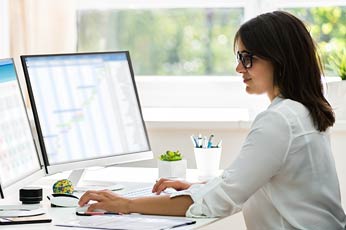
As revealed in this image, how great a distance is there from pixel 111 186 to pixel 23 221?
541 millimetres

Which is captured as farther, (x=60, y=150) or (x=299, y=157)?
(x=60, y=150)

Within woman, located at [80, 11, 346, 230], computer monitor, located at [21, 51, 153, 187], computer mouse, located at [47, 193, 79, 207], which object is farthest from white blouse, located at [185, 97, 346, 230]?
computer monitor, located at [21, 51, 153, 187]

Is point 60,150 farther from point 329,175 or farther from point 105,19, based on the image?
point 105,19

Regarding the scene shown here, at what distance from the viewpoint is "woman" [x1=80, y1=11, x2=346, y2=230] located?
2.10 meters

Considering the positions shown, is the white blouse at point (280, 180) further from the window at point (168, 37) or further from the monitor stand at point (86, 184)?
the window at point (168, 37)

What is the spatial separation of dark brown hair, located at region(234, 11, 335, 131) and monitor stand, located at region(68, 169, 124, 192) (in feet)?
2.12

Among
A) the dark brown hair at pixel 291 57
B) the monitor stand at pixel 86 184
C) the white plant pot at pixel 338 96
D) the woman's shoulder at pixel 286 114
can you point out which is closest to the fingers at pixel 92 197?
the monitor stand at pixel 86 184

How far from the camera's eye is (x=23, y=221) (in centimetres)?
204

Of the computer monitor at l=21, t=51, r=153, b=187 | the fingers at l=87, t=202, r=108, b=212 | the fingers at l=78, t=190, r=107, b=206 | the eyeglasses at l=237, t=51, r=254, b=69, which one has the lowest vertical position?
the fingers at l=87, t=202, r=108, b=212

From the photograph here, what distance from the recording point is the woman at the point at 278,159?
A: 6.88 feet

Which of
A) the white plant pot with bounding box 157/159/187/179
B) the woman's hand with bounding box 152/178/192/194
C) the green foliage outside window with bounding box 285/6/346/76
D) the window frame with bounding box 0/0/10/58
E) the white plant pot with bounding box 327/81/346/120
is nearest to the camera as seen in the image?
the woman's hand with bounding box 152/178/192/194

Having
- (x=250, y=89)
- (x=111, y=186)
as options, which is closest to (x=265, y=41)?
(x=250, y=89)

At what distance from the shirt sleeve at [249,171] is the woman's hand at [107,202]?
17 cm

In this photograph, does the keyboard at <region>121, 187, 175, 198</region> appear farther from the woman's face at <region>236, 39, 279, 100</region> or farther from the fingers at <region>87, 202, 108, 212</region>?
the woman's face at <region>236, 39, 279, 100</region>
